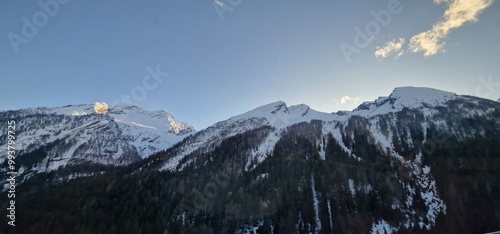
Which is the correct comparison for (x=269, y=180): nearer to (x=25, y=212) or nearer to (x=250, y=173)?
(x=250, y=173)

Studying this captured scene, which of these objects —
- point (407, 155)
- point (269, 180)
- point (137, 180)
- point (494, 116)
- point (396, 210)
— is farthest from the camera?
point (494, 116)

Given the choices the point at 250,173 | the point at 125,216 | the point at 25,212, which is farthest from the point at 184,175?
the point at 25,212

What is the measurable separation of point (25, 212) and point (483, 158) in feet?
717

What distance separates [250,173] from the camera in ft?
525

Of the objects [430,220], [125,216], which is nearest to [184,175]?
[125,216]

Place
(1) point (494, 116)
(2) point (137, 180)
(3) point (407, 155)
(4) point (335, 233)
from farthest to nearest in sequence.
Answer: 1. (1) point (494, 116)
2. (3) point (407, 155)
3. (2) point (137, 180)
4. (4) point (335, 233)

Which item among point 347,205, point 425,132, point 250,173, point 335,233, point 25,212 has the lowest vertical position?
point 335,233

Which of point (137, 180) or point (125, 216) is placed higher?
point (137, 180)

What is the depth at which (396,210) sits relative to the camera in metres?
130

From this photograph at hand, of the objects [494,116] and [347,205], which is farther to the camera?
[494,116]

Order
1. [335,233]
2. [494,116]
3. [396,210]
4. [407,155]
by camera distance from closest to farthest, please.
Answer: [335,233], [396,210], [407,155], [494,116]

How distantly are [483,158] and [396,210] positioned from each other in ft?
212

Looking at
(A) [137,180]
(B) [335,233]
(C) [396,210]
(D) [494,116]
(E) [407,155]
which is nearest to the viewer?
(B) [335,233]

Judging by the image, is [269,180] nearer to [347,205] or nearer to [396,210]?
[347,205]
